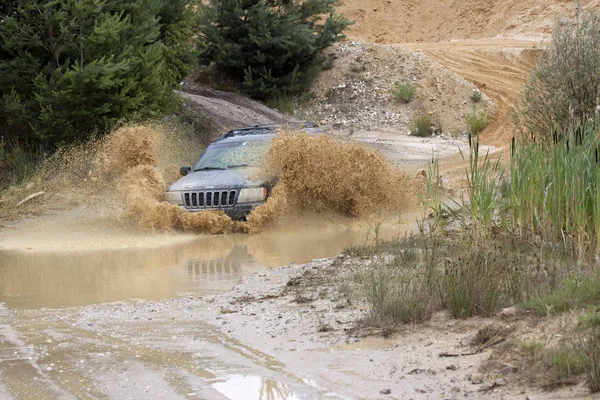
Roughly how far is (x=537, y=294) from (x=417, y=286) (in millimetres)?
1041

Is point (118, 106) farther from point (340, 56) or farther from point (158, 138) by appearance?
point (340, 56)

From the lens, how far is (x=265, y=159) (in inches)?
641

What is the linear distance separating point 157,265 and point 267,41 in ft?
62.9

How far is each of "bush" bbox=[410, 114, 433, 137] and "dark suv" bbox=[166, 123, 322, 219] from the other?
13.8m

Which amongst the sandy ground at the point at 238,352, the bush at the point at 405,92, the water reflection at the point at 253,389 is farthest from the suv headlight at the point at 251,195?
the bush at the point at 405,92

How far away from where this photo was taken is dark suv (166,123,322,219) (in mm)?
15383

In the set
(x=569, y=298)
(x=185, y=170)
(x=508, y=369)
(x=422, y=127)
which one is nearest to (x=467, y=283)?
(x=569, y=298)

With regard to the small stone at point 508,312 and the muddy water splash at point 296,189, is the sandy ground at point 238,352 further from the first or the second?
the muddy water splash at point 296,189

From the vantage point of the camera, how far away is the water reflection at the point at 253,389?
6211 mm

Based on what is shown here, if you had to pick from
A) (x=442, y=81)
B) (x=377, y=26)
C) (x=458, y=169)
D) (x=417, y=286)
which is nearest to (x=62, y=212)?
(x=458, y=169)

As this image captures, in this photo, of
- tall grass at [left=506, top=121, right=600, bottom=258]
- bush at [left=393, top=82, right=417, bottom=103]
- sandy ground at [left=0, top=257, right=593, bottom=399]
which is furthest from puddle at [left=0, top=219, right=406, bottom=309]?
bush at [left=393, top=82, right=417, bottom=103]

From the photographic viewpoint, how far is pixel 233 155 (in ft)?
54.4

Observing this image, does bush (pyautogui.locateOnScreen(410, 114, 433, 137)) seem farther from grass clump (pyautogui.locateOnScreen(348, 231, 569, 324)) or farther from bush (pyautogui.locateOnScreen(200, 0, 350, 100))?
grass clump (pyautogui.locateOnScreen(348, 231, 569, 324))

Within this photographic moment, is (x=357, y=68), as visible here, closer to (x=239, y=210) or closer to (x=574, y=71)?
(x=574, y=71)
